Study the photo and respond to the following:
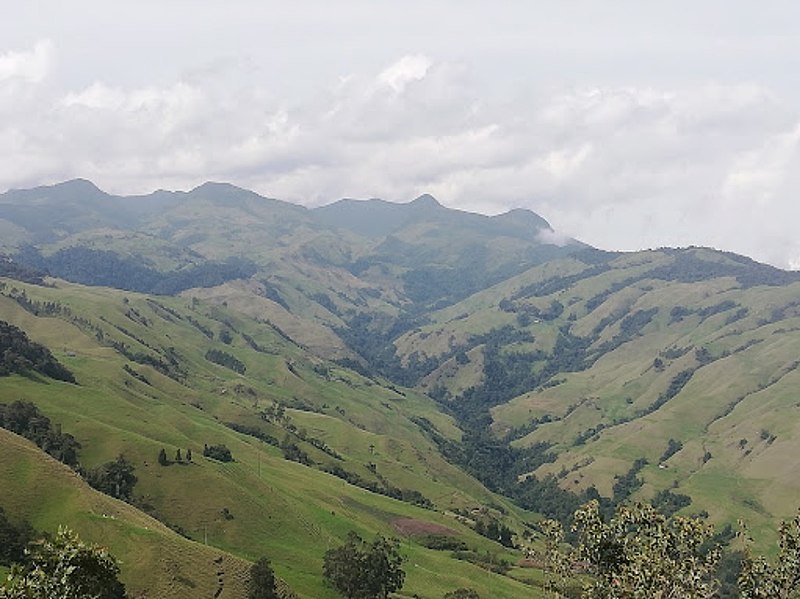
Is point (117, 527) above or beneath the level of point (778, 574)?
beneath

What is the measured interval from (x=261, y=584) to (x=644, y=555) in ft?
286

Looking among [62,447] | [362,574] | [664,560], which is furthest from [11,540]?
[664,560]

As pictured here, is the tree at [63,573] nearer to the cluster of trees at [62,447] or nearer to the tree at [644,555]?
the tree at [644,555]

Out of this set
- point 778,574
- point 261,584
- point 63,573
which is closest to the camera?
point 63,573

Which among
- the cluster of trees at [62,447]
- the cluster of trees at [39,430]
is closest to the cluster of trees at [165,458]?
the cluster of trees at [62,447]

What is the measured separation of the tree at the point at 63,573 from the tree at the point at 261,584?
71.5m

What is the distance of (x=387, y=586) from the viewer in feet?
432

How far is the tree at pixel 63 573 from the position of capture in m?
38.1

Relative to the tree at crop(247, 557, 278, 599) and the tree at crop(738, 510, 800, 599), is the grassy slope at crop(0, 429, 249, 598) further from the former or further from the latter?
the tree at crop(738, 510, 800, 599)

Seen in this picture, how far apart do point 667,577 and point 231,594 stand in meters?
91.4

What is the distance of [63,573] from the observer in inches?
1640

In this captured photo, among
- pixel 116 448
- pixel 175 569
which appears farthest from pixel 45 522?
pixel 116 448

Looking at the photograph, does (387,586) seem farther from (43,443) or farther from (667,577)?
(667,577)

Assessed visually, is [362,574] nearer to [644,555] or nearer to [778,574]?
[644,555]
